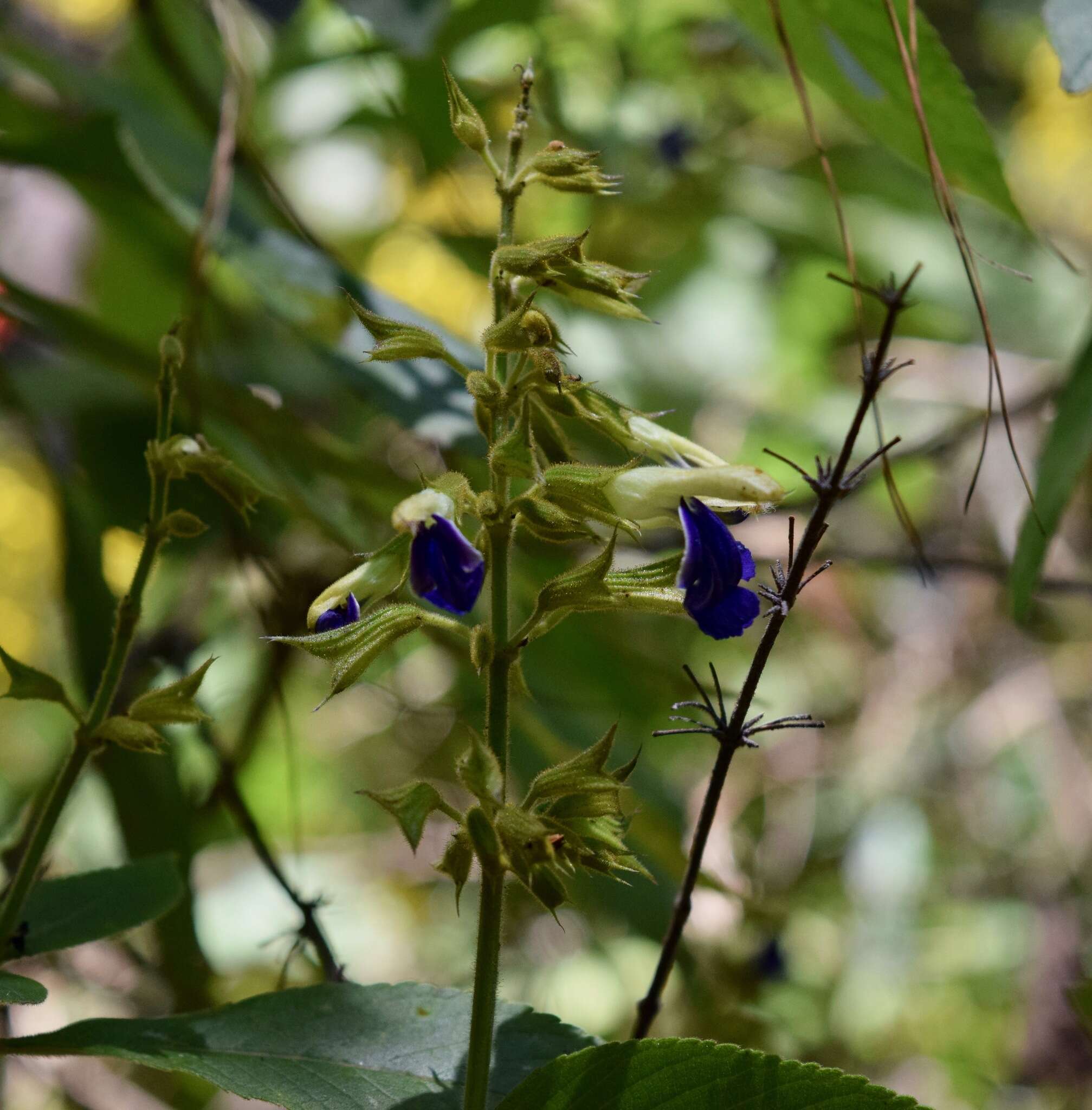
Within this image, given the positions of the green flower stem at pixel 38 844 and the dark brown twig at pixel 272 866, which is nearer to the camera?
the green flower stem at pixel 38 844

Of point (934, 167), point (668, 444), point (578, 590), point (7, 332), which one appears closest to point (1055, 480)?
point (934, 167)

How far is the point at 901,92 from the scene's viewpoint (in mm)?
1103

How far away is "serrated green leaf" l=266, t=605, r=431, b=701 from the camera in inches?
29.0

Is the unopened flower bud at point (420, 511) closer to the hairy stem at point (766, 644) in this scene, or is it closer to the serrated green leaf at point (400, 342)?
the serrated green leaf at point (400, 342)

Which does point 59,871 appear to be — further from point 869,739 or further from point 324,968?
point 869,739

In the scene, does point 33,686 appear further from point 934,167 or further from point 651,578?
point 934,167

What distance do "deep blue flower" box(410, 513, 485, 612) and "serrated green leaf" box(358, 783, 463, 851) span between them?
0.40 ft

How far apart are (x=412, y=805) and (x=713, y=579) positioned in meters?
0.23

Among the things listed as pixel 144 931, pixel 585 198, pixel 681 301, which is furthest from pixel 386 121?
pixel 144 931

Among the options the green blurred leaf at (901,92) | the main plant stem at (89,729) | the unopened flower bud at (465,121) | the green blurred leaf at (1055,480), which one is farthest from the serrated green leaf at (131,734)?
the green blurred leaf at (901,92)

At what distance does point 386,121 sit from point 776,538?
111 cm

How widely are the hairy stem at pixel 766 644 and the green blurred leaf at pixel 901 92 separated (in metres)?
0.41

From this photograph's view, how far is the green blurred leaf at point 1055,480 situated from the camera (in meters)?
1.07

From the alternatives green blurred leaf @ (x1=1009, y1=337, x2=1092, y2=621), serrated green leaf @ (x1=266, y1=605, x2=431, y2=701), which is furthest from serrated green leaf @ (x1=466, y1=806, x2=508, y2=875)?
green blurred leaf @ (x1=1009, y1=337, x2=1092, y2=621)
